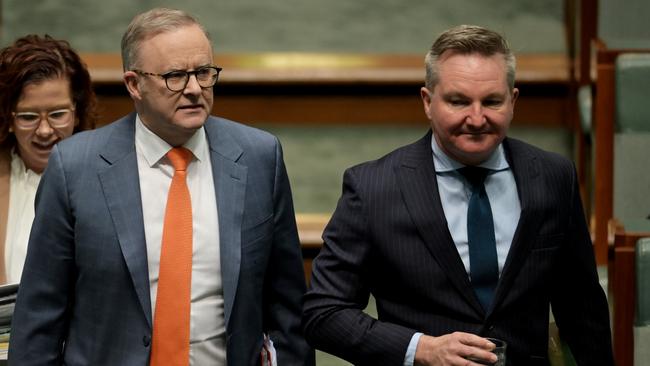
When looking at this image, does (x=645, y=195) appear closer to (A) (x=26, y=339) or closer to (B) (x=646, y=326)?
(B) (x=646, y=326)

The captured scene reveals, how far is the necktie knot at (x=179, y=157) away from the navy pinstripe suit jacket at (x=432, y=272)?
154mm

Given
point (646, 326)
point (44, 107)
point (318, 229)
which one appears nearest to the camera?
point (646, 326)

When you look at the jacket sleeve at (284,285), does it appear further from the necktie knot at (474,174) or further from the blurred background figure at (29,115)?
the blurred background figure at (29,115)

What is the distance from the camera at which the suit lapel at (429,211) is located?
4.28 ft

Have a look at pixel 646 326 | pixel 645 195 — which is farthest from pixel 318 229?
pixel 646 326

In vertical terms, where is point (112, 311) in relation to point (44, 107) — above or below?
below

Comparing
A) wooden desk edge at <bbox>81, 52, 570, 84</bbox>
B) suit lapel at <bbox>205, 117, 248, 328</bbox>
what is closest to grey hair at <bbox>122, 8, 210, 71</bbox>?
suit lapel at <bbox>205, 117, 248, 328</bbox>

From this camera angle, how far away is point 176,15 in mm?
1330

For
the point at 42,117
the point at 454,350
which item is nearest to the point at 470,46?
the point at 454,350

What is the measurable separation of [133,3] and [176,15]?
127 centimetres

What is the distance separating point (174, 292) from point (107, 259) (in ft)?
0.23

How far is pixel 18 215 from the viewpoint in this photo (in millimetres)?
1666

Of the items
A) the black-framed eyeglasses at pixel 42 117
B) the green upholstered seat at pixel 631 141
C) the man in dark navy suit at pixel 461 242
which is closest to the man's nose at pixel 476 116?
the man in dark navy suit at pixel 461 242

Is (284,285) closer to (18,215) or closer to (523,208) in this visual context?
(523,208)
